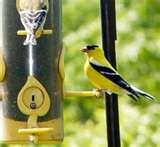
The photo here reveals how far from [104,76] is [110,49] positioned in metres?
0.55

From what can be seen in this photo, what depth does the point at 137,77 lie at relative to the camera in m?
9.17

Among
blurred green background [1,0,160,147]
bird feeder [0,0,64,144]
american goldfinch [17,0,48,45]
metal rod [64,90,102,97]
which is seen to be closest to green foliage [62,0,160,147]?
blurred green background [1,0,160,147]

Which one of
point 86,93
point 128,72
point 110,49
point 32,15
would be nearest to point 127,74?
point 128,72

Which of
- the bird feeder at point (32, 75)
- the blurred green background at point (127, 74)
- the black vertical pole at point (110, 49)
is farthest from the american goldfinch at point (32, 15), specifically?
the blurred green background at point (127, 74)

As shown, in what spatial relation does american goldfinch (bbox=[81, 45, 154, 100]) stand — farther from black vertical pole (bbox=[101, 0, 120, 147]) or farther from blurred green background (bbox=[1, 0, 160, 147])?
blurred green background (bbox=[1, 0, 160, 147])

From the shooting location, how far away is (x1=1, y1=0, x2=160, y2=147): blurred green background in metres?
7.70

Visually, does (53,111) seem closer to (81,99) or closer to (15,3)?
(15,3)

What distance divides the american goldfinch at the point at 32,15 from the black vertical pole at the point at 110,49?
0.57m

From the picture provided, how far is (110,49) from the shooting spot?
19.5ft

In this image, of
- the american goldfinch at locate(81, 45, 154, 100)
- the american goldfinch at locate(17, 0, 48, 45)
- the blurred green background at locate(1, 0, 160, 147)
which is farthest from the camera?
the blurred green background at locate(1, 0, 160, 147)

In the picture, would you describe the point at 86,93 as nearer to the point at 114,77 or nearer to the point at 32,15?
the point at 114,77

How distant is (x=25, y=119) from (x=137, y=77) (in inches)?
111

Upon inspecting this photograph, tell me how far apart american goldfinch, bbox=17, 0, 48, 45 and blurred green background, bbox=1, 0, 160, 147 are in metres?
1.27

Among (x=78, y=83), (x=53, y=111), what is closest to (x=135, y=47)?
(x=78, y=83)
